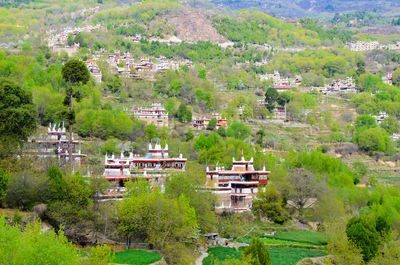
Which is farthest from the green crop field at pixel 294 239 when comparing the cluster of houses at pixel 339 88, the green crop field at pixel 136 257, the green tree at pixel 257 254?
the cluster of houses at pixel 339 88

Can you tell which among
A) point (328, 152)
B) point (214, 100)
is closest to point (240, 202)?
point (328, 152)

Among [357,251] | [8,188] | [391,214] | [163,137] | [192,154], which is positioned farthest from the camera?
[163,137]

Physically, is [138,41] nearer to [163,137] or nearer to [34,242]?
[163,137]

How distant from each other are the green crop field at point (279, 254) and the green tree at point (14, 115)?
63.1ft

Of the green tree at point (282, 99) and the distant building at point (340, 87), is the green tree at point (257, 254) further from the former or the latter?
the distant building at point (340, 87)

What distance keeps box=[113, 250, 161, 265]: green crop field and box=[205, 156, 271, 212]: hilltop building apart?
15.9 meters

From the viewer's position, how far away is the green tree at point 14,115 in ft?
183

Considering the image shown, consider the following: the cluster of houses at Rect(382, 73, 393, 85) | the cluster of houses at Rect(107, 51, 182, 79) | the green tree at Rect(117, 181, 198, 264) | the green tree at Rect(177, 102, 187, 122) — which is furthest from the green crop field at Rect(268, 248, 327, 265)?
the cluster of houses at Rect(382, 73, 393, 85)

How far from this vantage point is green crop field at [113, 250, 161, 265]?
4159cm

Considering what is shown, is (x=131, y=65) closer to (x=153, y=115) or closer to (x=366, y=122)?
(x=153, y=115)

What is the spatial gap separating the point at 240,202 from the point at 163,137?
98.0 ft

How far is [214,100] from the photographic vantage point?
12300 centimetres

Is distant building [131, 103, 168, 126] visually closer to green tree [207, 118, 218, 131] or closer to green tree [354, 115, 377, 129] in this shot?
green tree [207, 118, 218, 131]

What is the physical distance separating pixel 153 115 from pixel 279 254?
171ft
